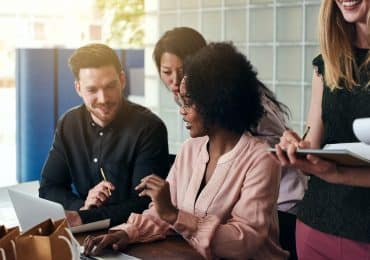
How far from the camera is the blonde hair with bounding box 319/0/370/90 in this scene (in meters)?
1.44

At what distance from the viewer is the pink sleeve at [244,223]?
1.53m

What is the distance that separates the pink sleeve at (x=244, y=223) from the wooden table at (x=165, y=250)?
0.14ft

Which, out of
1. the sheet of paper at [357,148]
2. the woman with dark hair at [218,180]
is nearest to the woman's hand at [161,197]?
the woman with dark hair at [218,180]

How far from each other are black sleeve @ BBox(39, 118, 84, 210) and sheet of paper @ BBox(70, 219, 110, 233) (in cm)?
41

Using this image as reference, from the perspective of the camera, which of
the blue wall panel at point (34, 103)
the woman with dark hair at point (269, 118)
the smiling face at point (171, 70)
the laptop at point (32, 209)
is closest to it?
the laptop at point (32, 209)

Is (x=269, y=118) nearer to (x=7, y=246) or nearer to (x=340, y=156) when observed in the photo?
(x=340, y=156)

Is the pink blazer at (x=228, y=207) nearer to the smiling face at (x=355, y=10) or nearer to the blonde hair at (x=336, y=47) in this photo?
the blonde hair at (x=336, y=47)

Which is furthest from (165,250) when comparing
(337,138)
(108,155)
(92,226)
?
(108,155)

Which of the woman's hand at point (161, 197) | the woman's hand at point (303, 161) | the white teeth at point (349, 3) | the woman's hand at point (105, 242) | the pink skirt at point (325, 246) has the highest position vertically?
the white teeth at point (349, 3)

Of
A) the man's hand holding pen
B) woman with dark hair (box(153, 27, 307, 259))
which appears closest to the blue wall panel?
woman with dark hair (box(153, 27, 307, 259))

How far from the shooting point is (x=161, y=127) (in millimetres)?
2350

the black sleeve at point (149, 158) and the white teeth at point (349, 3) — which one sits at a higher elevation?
the white teeth at point (349, 3)

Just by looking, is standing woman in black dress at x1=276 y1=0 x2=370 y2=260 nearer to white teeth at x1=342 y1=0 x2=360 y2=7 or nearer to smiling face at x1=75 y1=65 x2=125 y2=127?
white teeth at x1=342 y1=0 x2=360 y2=7

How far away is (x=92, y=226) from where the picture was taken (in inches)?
70.9
